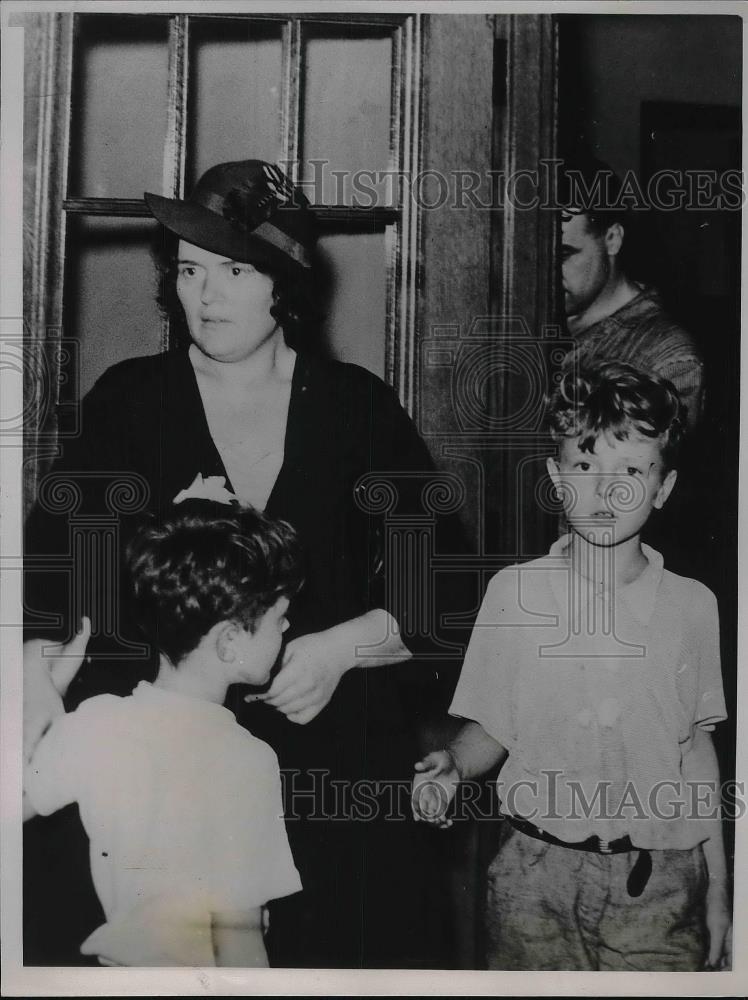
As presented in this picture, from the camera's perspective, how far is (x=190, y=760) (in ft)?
6.86

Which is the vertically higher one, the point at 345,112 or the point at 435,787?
the point at 345,112

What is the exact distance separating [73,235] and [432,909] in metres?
1.56

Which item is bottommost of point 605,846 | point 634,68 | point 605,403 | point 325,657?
point 605,846

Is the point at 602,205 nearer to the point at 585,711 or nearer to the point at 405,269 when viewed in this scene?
the point at 405,269

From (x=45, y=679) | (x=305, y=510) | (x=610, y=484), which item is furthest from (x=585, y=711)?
(x=45, y=679)

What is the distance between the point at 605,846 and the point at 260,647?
82 cm

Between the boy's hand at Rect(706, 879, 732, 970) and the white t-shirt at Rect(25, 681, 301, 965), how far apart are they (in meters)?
A: 0.86

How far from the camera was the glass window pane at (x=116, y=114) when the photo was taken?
210 cm

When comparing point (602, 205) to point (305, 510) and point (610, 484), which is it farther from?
point (305, 510)

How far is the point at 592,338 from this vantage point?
211 cm

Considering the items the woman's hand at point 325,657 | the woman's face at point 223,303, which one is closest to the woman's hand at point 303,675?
the woman's hand at point 325,657

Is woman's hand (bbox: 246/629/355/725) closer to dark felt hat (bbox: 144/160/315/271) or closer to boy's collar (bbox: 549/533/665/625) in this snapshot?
boy's collar (bbox: 549/533/665/625)

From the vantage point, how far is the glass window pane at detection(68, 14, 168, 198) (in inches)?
82.6

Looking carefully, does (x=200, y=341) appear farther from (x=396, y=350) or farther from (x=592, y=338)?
(x=592, y=338)
